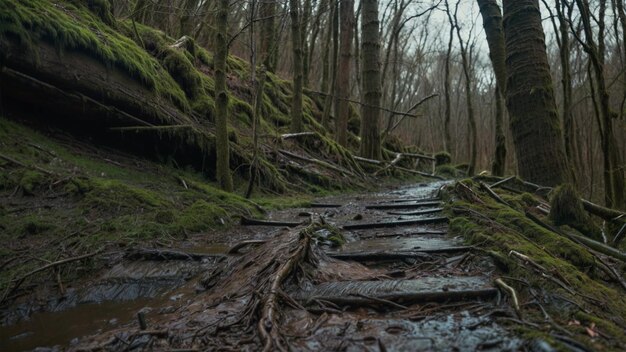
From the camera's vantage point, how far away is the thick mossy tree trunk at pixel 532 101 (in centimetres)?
566

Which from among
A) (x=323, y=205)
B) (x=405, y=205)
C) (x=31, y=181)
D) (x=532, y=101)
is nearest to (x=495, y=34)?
(x=532, y=101)

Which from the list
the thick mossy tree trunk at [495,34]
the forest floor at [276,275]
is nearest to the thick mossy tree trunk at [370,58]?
the thick mossy tree trunk at [495,34]

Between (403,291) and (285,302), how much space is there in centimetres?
70

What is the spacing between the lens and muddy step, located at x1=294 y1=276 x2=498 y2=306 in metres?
2.35

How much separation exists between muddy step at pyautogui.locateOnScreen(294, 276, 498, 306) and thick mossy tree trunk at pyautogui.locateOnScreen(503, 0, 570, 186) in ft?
12.5

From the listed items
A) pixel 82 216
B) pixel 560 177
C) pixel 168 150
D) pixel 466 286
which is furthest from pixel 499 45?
pixel 82 216

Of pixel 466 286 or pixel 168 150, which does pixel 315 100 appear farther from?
pixel 466 286

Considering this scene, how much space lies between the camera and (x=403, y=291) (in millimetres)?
2461

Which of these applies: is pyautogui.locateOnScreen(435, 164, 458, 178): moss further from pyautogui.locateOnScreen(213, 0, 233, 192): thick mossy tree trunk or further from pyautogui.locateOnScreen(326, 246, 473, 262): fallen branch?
pyautogui.locateOnScreen(326, 246, 473, 262): fallen branch

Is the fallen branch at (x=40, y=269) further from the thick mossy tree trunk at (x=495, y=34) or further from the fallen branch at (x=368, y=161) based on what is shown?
the fallen branch at (x=368, y=161)

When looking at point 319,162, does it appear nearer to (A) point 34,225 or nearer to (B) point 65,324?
(A) point 34,225

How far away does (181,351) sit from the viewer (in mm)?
1945

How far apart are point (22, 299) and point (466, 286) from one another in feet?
10.4

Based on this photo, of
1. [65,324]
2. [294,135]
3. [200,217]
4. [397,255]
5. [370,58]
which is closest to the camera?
[65,324]
